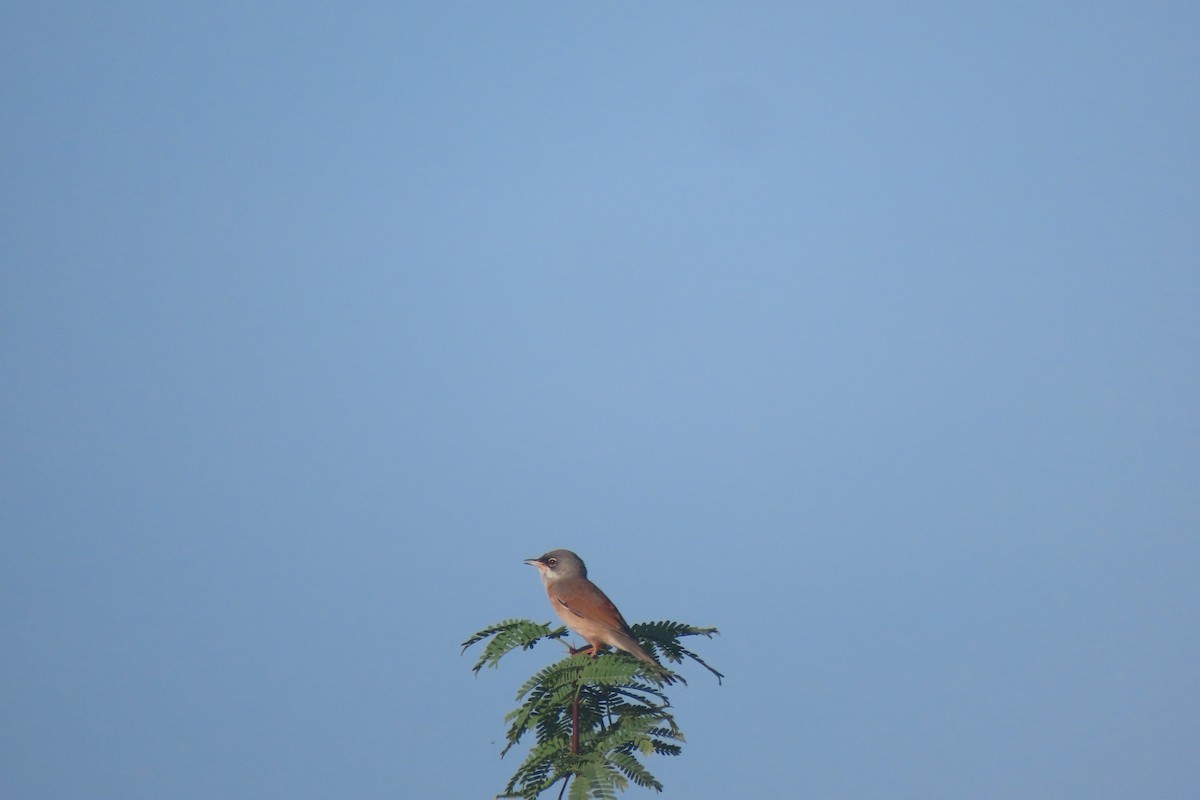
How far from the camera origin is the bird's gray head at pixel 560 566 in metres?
12.5

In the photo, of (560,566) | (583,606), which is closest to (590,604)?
(583,606)

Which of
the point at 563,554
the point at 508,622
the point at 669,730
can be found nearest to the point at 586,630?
the point at 563,554

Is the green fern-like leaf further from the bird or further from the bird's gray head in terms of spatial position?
the bird's gray head

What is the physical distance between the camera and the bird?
984 cm

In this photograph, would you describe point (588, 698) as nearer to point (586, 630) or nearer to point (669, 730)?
point (669, 730)

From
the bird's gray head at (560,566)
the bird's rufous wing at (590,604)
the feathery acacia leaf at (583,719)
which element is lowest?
the feathery acacia leaf at (583,719)

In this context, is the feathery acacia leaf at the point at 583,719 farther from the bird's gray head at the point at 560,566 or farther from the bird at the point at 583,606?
the bird's gray head at the point at 560,566

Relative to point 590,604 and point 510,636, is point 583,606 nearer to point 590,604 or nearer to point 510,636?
point 590,604

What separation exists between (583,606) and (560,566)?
3.76 ft

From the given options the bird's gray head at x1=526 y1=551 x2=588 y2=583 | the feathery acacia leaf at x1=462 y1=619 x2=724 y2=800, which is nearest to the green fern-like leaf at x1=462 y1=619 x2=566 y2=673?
the feathery acacia leaf at x1=462 y1=619 x2=724 y2=800

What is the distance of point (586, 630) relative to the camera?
11.2m

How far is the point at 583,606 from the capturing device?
11562 millimetres

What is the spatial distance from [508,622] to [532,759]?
3.95 feet

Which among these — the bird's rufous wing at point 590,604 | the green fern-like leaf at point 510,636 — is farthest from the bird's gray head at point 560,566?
the green fern-like leaf at point 510,636
